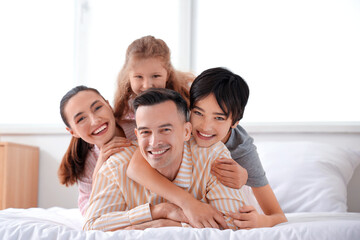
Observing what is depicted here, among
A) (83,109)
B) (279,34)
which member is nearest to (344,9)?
(279,34)

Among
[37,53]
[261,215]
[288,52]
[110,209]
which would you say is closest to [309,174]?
[261,215]

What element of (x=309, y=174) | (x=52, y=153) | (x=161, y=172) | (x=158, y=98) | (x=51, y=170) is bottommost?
(x=51, y=170)

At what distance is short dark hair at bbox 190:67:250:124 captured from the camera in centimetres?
137

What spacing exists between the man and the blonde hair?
45 cm

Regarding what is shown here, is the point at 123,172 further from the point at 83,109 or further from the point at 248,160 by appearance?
the point at 248,160

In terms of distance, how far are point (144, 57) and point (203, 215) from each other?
0.79 m

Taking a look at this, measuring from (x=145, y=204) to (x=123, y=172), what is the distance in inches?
6.2

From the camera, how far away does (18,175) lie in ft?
8.50

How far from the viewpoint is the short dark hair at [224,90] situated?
1369mm

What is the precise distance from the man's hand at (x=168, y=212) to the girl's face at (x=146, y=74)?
59 centimetres

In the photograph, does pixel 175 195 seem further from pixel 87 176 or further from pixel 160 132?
→ pixel 87 176

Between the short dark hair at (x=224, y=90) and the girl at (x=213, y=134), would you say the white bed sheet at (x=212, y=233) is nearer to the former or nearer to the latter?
the girl at (x=213, y=134)

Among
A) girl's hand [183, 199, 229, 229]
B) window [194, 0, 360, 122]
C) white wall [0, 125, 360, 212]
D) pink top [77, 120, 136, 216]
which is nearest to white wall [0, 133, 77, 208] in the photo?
white wall [0, 125, 360, 212]

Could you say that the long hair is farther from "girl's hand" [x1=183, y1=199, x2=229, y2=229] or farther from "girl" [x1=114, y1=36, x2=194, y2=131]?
"girl's hand" [x1=183, y1=199, x2=229, y2=229]
